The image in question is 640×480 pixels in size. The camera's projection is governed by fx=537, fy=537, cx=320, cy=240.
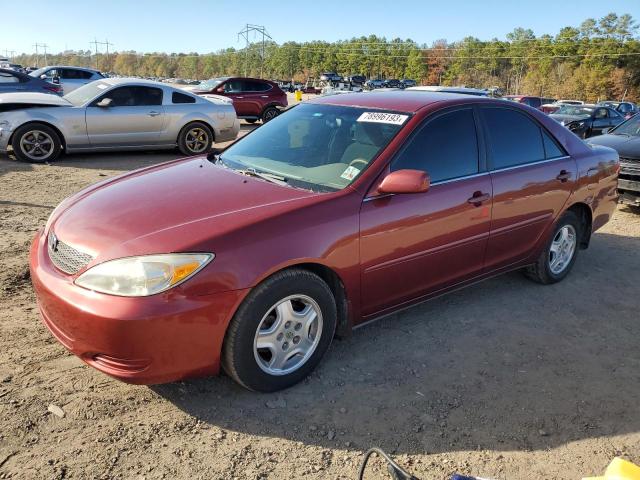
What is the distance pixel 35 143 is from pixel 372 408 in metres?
8.42

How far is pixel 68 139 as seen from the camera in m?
9.30

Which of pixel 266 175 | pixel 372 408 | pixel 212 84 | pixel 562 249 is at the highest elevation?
pixel 212 84

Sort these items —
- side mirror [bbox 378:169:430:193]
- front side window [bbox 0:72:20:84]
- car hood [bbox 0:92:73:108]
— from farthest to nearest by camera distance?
1. front side window [bbox 0:72:20:84]
2. car hood [bbox 0:92:73:108]
3. side mirror [bbox 378:169:430:193]

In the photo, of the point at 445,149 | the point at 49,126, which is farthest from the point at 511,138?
the point at 49,126

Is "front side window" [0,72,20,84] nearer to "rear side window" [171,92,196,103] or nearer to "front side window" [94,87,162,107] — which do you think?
"front side window" [94,87,162,107]

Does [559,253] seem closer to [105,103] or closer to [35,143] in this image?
[105,103]

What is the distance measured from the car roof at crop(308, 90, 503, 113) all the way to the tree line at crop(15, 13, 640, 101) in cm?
6725

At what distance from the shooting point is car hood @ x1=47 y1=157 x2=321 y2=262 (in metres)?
2.67

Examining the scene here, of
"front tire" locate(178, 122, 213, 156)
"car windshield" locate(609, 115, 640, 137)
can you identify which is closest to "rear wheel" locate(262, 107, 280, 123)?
"front tire" locate(178, 122, 213, 156)

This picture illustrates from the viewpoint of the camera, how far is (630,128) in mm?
8852

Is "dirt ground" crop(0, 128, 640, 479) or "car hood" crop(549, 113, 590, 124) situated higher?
"car hood" crop(549, 113, 590, 124)

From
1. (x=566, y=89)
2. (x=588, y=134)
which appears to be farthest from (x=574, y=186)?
(x=566, y=89)

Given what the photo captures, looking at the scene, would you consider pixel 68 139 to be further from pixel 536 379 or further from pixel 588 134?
Result: pixel 588 134

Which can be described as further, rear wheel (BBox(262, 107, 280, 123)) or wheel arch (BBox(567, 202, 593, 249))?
rear wheel (BBox(262, 107, 280, 123))
